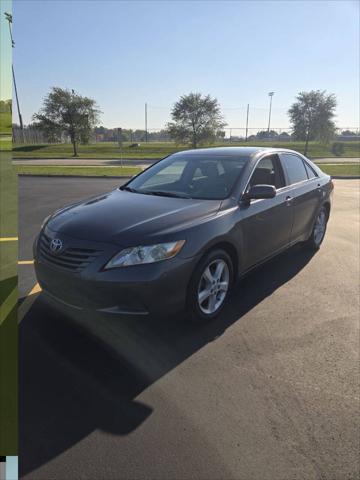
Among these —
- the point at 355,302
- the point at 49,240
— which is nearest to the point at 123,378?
the point at 49,240

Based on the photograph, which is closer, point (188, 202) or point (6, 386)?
point (6, 386)

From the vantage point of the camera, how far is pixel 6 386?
2527 millimetres

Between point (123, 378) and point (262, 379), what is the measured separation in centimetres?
101

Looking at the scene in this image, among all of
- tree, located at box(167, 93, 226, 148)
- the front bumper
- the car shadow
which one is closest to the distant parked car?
the front bumper

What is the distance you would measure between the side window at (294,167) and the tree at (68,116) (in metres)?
33.2

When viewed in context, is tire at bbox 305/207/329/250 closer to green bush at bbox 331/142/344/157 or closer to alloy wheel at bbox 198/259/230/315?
alloy wheel at bbox 198/259/230/315

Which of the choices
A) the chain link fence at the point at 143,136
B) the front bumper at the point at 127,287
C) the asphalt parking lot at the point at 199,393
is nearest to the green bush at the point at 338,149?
the chain link fence at the point at 143,136

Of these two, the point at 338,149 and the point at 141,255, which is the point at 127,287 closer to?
the point at 141,255

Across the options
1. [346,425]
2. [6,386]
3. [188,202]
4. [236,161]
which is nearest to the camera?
[346,425]

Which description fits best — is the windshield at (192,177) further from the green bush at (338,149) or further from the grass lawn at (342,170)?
the green bush at (338,149)

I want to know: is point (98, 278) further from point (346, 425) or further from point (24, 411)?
point (346, 425)

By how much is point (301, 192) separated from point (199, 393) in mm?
3241

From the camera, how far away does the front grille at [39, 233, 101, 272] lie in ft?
9.36

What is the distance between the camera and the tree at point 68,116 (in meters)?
35.3
